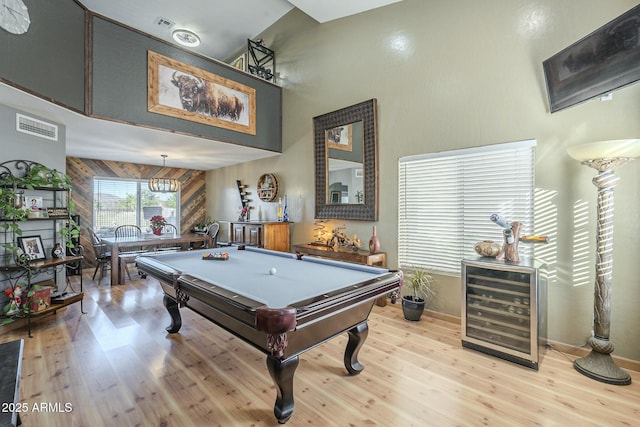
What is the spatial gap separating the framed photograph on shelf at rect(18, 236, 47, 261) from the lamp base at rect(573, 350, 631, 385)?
19.3 ft

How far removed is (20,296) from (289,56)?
222 inches

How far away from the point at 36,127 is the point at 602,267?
6.30 m

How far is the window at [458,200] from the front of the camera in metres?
2.99

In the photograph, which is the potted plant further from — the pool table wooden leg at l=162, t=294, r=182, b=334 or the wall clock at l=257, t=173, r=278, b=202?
the wall clock at l=257, t=173, r=278, b=202

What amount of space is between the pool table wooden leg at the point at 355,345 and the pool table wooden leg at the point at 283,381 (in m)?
0.63

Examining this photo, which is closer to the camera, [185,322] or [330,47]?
[185,322]

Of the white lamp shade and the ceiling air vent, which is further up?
the ceiling air vent

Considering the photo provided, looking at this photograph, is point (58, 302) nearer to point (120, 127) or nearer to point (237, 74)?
point (120, 127)

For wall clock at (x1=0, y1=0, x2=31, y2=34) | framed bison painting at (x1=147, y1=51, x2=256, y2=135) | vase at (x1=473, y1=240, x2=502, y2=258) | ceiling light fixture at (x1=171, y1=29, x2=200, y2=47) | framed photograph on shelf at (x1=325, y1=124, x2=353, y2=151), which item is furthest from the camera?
ceiling light fixture at (x1=171, y1=29, x2=200, y2=47)

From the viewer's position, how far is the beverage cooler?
2.40 meters

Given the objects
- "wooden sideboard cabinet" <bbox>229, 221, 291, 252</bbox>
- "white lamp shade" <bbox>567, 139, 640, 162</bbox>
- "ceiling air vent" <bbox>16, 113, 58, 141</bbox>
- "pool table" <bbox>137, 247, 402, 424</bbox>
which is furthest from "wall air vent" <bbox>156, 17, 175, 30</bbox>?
"white lamp shade" <bbox>567, 139, 640, 162</bbox>

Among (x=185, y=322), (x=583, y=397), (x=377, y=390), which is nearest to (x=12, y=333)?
(x=185, y=322)

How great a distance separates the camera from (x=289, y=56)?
568 centimetres

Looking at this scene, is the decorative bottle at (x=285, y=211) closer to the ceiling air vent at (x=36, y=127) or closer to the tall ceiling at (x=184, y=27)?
the tall ceiling at (x=184, y=27)
